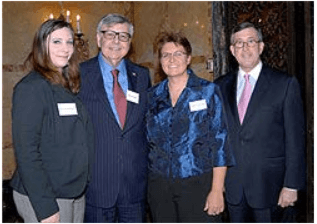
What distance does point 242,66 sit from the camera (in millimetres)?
2609

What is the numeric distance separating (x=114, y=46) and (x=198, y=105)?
2.13 ft

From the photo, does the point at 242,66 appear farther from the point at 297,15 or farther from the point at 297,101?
the point at 297,15

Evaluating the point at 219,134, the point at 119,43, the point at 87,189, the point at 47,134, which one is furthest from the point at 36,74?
the point at 219,134

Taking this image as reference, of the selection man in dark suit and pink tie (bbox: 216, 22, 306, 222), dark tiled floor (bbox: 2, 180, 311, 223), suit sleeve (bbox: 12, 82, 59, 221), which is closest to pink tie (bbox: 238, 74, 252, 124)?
man in dark suit and pink tie (bbox: 216, 22, 306, 222)

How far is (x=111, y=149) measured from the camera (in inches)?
94.2

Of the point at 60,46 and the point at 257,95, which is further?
the point at 257,95

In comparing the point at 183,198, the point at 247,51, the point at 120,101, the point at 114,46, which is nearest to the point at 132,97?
the point at 120,101

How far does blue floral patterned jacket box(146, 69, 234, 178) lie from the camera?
7.72 feet

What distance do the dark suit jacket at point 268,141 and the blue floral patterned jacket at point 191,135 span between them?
15cm

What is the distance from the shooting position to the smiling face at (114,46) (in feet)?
8.15

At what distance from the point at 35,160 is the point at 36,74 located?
0.45 meters

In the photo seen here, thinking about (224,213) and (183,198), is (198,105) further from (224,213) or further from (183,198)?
(224,213)

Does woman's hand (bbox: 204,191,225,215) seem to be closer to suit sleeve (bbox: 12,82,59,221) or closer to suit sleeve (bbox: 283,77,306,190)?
suit sleeve (bbox: 283,77,306,190)

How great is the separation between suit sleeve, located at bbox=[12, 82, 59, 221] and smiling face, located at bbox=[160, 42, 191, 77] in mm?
837
